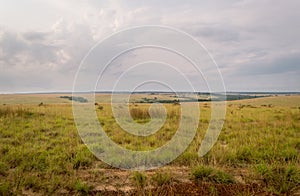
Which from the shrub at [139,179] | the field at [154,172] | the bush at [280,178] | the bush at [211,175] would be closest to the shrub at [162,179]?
the field at [154,172]

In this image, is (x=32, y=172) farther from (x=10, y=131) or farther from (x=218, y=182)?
(x=10, y=131)

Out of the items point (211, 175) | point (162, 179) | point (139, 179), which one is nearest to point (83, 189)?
point (139, 179)

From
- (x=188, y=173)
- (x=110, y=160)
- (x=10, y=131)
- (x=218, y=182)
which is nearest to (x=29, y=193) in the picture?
(x=110, y=160)

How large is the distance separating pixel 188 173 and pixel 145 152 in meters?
1.78

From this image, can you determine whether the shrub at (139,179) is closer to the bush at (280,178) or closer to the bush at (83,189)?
the bush at (83,189)

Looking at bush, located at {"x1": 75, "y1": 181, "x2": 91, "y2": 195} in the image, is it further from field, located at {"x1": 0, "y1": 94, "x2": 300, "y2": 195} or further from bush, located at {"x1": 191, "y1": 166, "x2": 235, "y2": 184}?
bush, located at {"x1": 191, "y1": 166, "x2": 235, "y2": 184}

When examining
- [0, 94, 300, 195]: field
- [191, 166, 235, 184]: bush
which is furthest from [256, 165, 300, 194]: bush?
[191, 166, 235, 184]: bush

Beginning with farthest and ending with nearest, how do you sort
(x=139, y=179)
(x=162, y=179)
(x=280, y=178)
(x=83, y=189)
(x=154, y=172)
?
1. (x=154, y=172)
2. (x=139, y=179)
3. (x=162, y=179)
4. (x=280, y=178)
5. (x=83, y=189)

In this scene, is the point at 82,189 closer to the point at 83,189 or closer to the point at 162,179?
the point at 83,189

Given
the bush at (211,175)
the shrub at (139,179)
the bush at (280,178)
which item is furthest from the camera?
the bush at (211,175)

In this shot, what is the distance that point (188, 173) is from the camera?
17.6 ft

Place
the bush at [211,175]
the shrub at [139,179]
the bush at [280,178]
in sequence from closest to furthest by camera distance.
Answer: the bush at [280,178]
the shrub at [139,179]
the bush at [211,175]

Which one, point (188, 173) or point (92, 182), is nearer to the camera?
point (92, 182)

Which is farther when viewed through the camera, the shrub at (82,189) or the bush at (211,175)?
the bush at (211,175)
